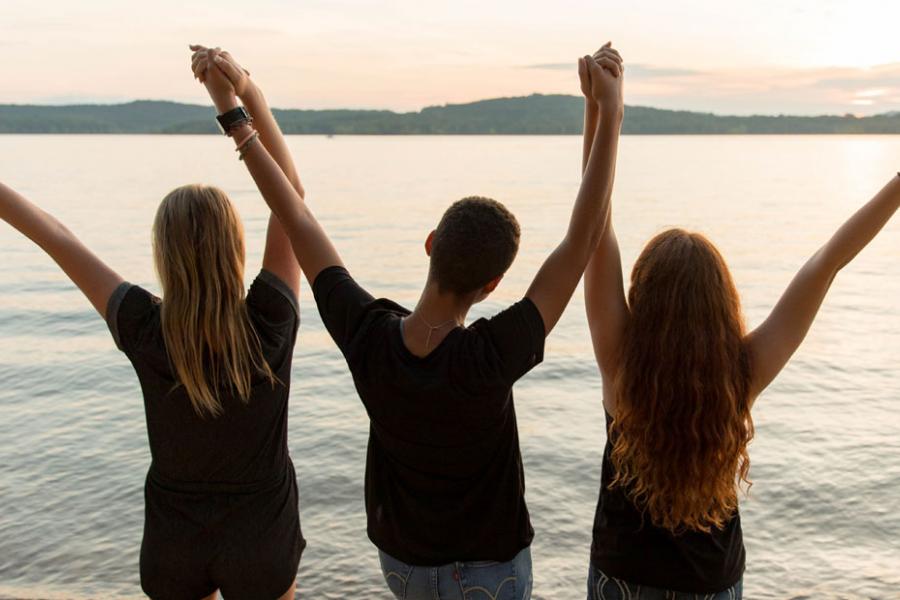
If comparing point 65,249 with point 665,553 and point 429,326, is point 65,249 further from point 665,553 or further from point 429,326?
point 665,553

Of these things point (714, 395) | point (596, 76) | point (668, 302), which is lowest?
point (714, 395)

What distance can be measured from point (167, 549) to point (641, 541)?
1484 millimetres

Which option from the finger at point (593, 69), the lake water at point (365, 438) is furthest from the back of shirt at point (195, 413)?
the lake water at point (365, 438)

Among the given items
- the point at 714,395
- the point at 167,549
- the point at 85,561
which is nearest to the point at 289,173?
the point at 167,549

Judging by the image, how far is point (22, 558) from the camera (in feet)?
21.5

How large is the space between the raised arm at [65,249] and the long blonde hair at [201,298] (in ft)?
0.70

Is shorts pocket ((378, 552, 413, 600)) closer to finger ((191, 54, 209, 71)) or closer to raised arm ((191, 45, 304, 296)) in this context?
raised arm ((191, 45, 304, 296))

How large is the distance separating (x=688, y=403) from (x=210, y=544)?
5.08 ft

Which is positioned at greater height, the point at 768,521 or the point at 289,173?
the point at 289,173

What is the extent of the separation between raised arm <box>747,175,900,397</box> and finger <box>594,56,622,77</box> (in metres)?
0.83

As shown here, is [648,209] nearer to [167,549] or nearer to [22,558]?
[22,558]

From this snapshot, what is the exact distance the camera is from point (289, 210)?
106 inches

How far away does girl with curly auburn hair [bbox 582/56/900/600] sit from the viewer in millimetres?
2604

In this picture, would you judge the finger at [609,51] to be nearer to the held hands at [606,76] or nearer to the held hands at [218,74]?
the held hands at [606,76]
